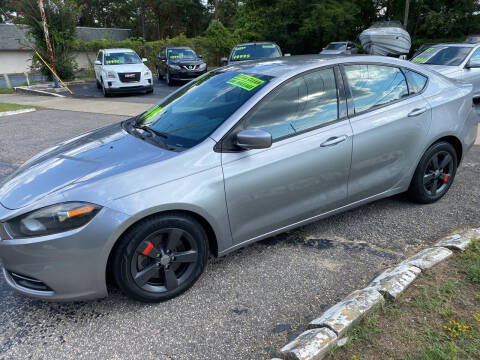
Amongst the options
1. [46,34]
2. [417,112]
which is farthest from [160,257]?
[46,34]

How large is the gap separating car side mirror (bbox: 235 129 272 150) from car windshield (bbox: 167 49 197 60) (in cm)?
1633

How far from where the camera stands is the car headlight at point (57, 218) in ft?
7.75

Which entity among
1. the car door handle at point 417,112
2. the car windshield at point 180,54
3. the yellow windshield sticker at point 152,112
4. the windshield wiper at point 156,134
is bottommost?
the car door handle at point 417,112

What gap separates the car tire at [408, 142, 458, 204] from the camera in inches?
151

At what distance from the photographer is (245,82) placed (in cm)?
322

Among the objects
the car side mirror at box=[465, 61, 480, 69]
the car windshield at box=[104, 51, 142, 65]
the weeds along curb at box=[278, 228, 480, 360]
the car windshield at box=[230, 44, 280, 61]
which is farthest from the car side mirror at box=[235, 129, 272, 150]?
the car windshield at box=[104, 51, 142, 65]

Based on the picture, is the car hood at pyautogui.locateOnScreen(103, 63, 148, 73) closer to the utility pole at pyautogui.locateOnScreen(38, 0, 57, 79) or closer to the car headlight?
the utility pole at pyautogui.locateOnScreen(38, 0, 57, 79)

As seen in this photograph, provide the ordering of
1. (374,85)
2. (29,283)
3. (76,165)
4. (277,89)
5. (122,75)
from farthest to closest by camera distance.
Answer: (122,75)
(374,85)
(277,89)
(76,165)
(29,283)

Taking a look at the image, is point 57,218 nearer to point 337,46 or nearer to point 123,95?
point 123,95

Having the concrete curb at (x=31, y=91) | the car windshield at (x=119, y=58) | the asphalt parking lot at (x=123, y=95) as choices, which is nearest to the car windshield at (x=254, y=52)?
the asphalt parking lot at (x=123, y=95)

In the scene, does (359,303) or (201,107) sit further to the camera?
(201,107)

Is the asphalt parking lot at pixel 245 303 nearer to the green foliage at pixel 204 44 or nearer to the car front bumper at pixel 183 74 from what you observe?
the car front bumper at pixel 183 74

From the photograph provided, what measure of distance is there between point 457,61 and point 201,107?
8.60m

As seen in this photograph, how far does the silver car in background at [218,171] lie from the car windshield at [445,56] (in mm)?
6496
